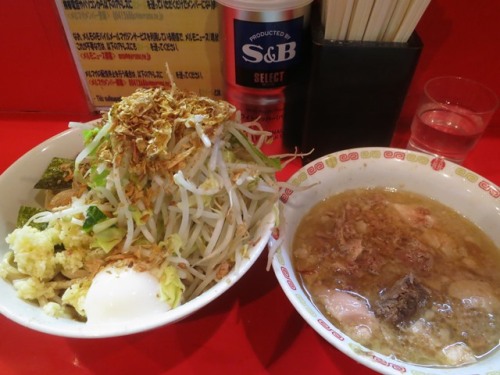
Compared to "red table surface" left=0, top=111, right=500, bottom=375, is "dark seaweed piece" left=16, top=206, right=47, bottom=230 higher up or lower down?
higher up

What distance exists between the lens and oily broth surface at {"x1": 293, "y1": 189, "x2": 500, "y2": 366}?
3.16 ft

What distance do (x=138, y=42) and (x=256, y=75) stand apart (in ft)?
1.58

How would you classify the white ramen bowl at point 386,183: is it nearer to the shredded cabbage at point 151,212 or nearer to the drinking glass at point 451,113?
the shredded cabbage at point 151,212

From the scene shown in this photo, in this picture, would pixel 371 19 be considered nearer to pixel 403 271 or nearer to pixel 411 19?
pixel 411 19

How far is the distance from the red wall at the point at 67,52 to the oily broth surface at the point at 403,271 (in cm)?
64

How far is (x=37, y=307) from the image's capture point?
952mm

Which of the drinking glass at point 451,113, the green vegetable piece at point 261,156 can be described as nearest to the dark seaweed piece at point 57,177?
the green vegetable piece at point 261,156

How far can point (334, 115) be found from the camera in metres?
1.40

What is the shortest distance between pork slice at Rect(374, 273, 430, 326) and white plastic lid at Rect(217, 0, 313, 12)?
85cm

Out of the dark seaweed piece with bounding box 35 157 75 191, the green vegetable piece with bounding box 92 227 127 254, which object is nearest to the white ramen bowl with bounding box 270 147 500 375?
the green vegetable piece with bounding box 92 227 127 254

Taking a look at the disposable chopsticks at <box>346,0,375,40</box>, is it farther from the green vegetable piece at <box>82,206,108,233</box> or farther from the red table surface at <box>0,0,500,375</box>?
the green vegetable piece at <box>82,206,108,233</box>

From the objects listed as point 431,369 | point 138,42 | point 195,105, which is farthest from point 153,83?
point 431,369

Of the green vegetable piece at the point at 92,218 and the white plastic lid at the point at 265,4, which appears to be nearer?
the green vegetable piece at the point at 92,218

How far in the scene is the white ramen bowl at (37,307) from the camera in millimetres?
852
